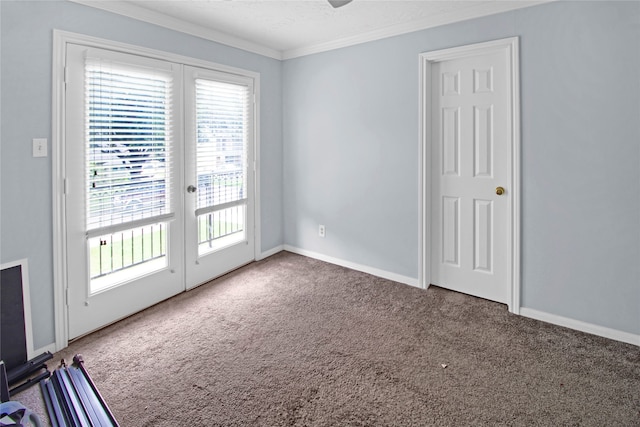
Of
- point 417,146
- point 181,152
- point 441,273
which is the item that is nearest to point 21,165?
point 181,152

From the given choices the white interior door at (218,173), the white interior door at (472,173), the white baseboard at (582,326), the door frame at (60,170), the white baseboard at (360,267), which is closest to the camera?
the door frame at (60,170)

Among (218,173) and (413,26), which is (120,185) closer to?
(218,173)

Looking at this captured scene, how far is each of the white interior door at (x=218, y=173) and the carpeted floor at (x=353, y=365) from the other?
53 centimetres

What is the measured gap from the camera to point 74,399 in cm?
193

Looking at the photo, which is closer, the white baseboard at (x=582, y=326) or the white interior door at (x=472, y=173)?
the white baseboard at (x=582, y=326)

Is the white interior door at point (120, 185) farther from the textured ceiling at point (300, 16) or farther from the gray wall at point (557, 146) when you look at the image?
the gray wall at point (557, 146)

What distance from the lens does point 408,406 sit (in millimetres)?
1885

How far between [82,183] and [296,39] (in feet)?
8.10

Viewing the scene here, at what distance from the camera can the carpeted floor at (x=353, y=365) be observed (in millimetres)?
1843

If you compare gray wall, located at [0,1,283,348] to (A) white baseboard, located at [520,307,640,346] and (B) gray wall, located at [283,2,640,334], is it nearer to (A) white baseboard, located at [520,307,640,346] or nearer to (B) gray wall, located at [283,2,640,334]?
(B) gray wall, located at [283,2,640,334]

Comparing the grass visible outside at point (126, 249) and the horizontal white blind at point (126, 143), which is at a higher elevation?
the horizontal white blind at point (126, 143)

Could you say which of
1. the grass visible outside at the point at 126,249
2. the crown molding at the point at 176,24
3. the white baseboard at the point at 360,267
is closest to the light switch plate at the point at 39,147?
the grass visible outside at the point at 126,249

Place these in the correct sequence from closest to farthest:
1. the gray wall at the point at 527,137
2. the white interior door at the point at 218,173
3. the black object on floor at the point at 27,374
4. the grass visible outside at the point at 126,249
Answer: the black object on floor at the point at 27,374
the gray wall at the point at 527,137
the grass visible outside at the point at 126,249
the white interior door at the point at 218,173

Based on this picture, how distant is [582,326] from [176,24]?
4.02m
